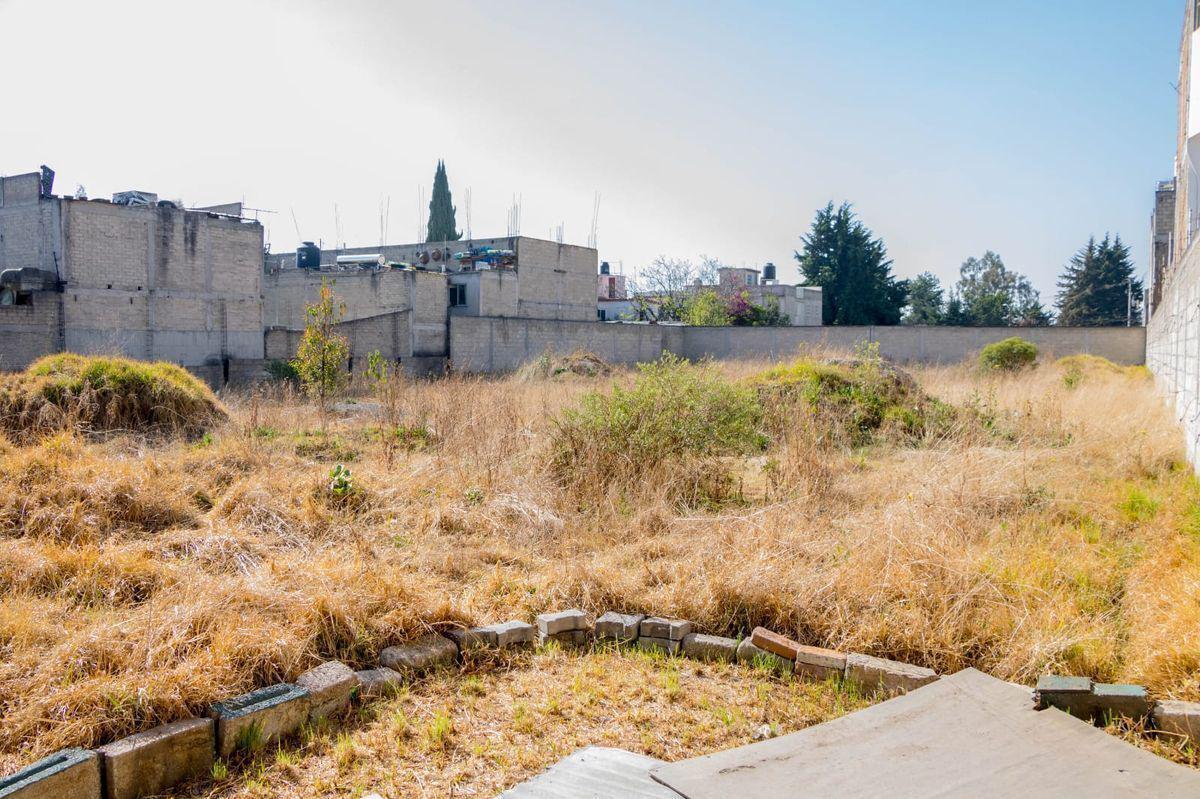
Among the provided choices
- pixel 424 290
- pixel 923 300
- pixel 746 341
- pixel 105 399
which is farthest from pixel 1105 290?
pixel 105 399

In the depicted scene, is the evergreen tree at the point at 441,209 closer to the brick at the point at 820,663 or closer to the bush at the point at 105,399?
the bush at the point at 105,399

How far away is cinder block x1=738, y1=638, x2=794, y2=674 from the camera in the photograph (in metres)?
4.16

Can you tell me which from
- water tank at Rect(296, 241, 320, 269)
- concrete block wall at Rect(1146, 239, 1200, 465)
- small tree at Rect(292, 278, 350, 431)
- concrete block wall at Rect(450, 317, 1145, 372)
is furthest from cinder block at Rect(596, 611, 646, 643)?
water tank at Rect(296, 241, 320, 269)

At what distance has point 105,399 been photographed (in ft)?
35.7

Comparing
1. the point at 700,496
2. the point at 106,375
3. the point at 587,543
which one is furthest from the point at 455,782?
the point at 106,375

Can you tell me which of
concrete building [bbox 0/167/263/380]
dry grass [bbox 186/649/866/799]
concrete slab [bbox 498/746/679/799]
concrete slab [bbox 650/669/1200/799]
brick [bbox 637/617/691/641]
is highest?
concrete building [bbox 0/167/263/380]

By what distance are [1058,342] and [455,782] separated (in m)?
29.2

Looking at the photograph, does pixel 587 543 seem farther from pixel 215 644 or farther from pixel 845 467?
pixel 845 467

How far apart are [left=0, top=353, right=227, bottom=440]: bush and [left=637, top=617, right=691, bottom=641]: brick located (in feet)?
26.1

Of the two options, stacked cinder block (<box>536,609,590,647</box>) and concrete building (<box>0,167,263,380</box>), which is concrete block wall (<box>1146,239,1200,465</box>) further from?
concrete building (<box>0,167,263,380</box>)

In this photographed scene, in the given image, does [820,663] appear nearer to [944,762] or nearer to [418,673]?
[944,762]

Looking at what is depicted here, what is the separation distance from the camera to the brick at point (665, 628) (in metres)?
4.43

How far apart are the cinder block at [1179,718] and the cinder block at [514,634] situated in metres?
2.91

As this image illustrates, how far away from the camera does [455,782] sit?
10.2ft
